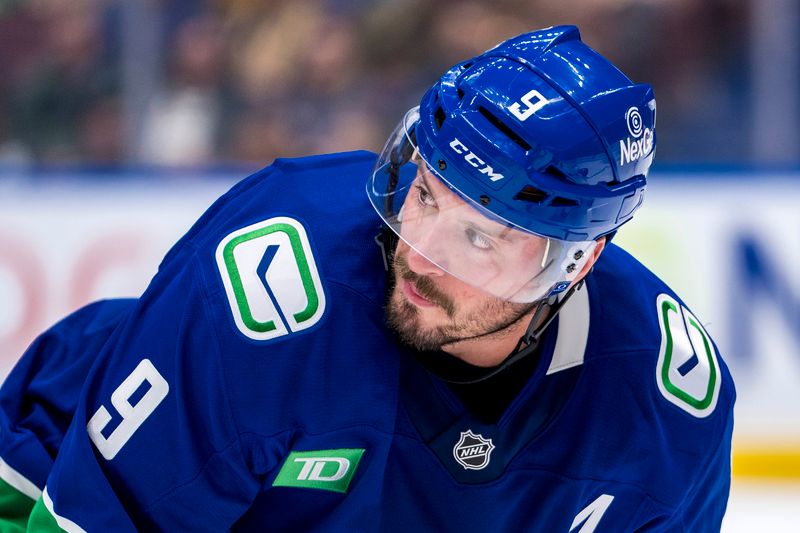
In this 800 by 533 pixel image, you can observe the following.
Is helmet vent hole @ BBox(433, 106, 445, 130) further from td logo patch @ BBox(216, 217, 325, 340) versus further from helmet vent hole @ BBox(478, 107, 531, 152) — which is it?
td logo patch @ BBox(216, 217, 325, 340)

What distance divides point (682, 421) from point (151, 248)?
7.18 feet

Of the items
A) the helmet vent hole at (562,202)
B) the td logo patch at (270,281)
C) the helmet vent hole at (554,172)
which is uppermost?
the helmet vent hole at (554,172)

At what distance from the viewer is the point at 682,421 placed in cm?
174

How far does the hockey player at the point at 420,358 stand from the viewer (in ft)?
4.93

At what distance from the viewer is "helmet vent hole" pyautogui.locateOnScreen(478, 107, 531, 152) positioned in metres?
1.47

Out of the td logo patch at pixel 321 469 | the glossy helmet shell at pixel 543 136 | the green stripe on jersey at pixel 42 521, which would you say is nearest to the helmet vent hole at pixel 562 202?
the glossy helmet shell at pixel 543 136

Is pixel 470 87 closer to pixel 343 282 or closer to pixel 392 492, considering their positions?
pixel 343 282

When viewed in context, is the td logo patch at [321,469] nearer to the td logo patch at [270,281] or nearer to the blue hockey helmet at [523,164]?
the td logo patch at [270,281]

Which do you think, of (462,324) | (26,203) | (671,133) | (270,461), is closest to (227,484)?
(270,461)

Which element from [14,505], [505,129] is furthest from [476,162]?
[14,505]

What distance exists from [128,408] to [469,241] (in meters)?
0.53

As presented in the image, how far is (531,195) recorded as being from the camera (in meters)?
1.49

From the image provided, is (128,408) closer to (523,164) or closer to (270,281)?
(270,281)

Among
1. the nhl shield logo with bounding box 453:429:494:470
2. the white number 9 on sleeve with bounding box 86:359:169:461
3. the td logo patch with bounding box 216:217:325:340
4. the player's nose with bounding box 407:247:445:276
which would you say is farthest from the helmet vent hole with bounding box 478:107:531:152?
the white number 9 on sleeve with bounding box 86:359:169:461
